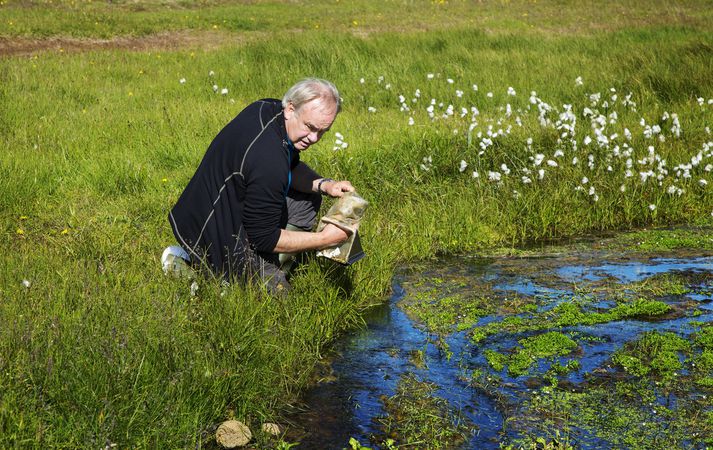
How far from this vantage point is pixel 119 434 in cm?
323

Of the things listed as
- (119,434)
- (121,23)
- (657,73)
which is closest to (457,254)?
(119,434)

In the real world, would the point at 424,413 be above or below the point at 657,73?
below

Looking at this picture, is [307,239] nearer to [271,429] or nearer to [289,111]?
[289,111]

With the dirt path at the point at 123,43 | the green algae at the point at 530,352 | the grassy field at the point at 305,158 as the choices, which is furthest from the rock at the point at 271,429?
the dirt path at the point at 123,43

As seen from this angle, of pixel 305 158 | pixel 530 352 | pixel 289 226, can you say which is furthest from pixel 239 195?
pixel 305 158

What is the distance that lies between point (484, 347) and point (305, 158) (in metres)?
3.21

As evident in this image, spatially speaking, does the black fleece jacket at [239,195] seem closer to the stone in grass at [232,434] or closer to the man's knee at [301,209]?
the man's knee at [301,209]

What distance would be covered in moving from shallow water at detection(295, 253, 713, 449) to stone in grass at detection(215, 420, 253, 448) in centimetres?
28

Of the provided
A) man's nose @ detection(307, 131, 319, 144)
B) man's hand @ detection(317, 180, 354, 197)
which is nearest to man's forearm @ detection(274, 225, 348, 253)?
man's hand @ detection(317, 180, 354, 197)

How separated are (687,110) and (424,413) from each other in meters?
6.25

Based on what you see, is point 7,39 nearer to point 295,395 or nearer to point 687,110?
point 687,110

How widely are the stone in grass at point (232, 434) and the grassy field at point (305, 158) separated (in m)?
0.06

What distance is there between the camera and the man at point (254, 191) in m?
4.19

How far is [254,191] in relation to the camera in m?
4.18
